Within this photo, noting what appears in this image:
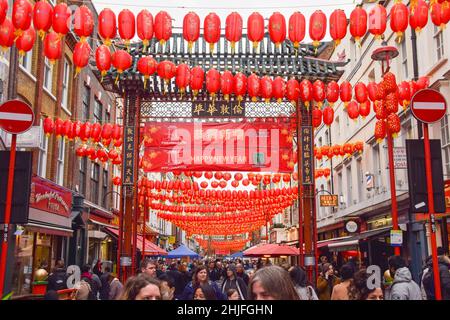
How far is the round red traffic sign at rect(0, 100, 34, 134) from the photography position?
24.8 ft

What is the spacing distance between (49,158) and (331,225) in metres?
19.3

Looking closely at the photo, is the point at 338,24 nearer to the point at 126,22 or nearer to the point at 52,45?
the point at 126,22

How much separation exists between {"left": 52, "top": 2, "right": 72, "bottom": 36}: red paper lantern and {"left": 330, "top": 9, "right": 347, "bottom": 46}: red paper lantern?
209 inches

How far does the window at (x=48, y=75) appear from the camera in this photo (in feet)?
62.4

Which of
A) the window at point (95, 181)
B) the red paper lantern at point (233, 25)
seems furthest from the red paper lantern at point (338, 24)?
the window at point (95, 181)

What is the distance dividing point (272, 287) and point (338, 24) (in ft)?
25.5

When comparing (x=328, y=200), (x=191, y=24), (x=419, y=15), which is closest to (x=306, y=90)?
(x=419, y=15)

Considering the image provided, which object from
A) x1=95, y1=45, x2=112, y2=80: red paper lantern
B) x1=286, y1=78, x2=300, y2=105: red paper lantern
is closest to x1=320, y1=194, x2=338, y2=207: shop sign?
x1=286, y1=78, x2=300, y2=105: red paper lantern

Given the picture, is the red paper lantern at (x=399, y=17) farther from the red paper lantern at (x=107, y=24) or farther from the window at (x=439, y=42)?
the window at (x=439, y=42)

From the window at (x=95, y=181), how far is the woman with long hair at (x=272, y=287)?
80.3 feet

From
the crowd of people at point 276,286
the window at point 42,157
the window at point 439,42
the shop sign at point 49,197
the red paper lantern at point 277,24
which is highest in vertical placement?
the window at point 439,42

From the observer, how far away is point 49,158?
769 inches

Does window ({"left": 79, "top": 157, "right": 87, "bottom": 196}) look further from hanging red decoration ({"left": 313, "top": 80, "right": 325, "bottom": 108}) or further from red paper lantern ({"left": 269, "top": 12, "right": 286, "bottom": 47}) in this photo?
red paper lantern ({"left": 269, "top": 12, "right": 286, "bottom": 47})
